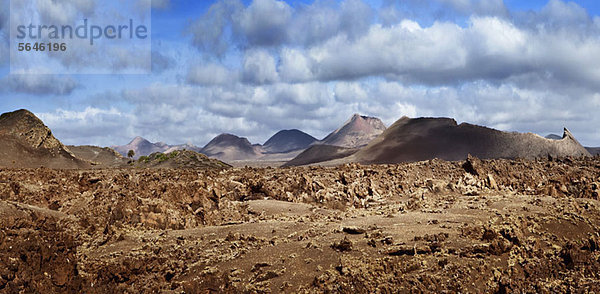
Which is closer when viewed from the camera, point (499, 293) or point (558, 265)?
point (499, 293)

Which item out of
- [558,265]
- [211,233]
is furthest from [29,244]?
[558,265]

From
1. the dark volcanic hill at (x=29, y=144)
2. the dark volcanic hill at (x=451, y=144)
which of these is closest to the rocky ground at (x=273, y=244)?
the dark volcanic hill at (x=29, y=144)

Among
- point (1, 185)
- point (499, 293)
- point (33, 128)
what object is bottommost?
point (499, 293)

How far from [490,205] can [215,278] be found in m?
10.8

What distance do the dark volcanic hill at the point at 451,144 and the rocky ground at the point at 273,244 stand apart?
53.4 metres

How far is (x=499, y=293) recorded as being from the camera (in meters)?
7.00

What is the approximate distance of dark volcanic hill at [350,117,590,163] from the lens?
202ft

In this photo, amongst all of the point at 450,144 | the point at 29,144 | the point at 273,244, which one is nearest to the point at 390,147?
the point at 450,144

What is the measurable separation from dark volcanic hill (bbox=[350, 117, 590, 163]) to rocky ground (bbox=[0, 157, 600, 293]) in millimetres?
53409

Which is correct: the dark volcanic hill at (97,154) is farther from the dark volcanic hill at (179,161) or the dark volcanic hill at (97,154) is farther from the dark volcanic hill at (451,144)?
the dark volcanic hill at (451,144)

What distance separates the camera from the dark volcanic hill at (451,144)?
61531 mm

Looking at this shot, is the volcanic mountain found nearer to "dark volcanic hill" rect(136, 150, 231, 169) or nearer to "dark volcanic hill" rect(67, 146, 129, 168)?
"dark volcanic hill" rect(136, 150, 231, 169)

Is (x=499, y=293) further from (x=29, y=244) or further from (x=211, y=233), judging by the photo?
(x=29, y=244)

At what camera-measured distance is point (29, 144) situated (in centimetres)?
5044
